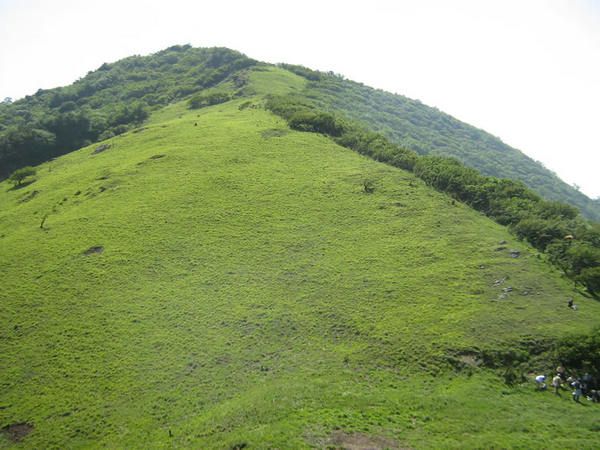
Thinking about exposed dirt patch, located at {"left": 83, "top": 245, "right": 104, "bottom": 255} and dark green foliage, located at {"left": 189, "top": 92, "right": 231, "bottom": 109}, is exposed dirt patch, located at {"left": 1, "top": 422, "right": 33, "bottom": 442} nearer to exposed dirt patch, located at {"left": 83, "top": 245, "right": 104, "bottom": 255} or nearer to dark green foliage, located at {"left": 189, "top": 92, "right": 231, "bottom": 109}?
exposed dirt patch, located at {"left": 83, "top": 245, "right": 104, "bottom": 255}

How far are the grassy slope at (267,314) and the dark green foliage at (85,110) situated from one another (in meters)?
52.5

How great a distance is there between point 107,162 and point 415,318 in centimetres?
7323

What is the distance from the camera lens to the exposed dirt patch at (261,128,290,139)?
297ft

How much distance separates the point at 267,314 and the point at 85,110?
13272 centimetres

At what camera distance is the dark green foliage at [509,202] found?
150 ft

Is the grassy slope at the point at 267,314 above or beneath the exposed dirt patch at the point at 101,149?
beneath

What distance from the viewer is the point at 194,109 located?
132750mm

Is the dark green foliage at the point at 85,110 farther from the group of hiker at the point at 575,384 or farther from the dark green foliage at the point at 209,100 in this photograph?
the group of hiker at the point at 575,384

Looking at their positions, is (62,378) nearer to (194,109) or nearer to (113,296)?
(113,296)

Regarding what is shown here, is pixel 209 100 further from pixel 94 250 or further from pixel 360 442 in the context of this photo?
pixel 360 442

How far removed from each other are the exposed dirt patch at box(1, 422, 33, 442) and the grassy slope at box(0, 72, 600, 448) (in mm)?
583

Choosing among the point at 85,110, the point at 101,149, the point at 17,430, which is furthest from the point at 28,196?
the point at 85,110

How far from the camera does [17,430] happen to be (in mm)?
32875

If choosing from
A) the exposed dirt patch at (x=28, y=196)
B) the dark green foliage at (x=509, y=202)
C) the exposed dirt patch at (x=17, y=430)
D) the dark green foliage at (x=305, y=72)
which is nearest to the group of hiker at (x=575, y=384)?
the dark green foliage at (x=509, y=202)
